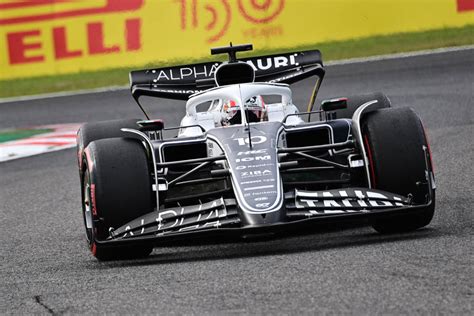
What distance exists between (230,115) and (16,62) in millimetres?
12208

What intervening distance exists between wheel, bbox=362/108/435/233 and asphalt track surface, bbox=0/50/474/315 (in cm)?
14

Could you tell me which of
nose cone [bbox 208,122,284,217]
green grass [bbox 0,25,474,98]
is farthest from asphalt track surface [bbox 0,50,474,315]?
green grass [bbox 0,25,474,98]

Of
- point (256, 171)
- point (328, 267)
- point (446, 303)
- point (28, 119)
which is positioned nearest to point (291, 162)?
point (256, 171)

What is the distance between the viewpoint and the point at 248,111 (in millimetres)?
8797

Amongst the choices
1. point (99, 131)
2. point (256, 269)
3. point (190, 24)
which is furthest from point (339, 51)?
point (256, 269)

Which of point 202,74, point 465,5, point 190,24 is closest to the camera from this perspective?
point 202,74

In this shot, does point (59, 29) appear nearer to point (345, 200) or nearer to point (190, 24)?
point (190, 24)

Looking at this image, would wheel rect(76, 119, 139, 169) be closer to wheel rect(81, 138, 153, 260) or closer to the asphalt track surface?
the asphalt track surface

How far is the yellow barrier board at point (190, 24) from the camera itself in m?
19.2

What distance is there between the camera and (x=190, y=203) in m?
8.13

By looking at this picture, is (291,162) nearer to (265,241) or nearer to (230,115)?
(265,241)

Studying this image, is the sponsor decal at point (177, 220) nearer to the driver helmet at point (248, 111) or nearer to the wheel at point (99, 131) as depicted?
the driver helmet at point (248, 111)

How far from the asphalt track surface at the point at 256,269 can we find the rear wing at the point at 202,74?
4.00ft

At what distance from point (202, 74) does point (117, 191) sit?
2.44 meters
